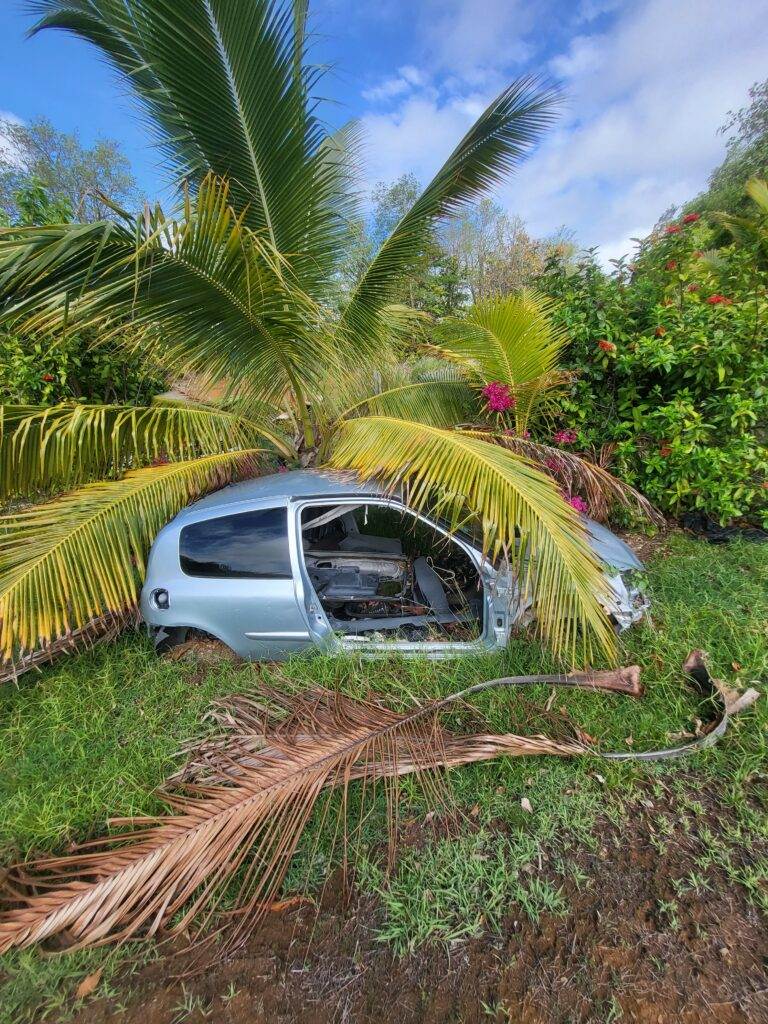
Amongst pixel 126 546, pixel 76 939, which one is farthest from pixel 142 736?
pixel 126 546

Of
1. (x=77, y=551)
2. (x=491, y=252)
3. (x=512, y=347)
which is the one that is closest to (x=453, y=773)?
(x=77, y=551)

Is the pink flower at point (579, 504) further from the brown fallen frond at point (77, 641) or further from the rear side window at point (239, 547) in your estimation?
the brown fallen frond at point (77, 641)

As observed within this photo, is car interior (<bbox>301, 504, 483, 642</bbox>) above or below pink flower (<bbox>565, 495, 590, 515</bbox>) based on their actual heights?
below

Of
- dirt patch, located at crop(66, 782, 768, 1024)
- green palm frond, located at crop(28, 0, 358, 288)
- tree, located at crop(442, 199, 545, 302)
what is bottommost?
dirt patch, located at crop(66, 782, 768, 1024)

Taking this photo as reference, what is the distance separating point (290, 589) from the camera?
257 centimetres

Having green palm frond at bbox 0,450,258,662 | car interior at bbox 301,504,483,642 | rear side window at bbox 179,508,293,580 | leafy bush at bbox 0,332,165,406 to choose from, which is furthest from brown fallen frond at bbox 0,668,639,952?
leafy bush at bbox 0,332,165,406

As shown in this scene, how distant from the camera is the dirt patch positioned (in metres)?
1.29

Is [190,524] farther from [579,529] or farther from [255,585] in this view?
[579,529]

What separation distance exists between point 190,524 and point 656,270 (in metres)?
5.14

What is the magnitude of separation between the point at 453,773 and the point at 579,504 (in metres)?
2.08

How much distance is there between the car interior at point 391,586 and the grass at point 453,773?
14.0 inches

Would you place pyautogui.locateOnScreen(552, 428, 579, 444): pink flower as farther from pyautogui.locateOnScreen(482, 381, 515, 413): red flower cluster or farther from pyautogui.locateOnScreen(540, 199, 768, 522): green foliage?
pyautogui.locateOnScreen(482, 381, 515, 413): red flower cluster

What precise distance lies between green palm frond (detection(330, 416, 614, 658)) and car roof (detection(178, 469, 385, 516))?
0.41ft

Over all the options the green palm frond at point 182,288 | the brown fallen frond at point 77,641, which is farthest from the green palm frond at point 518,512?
the brown fallen frond at point 77,641
